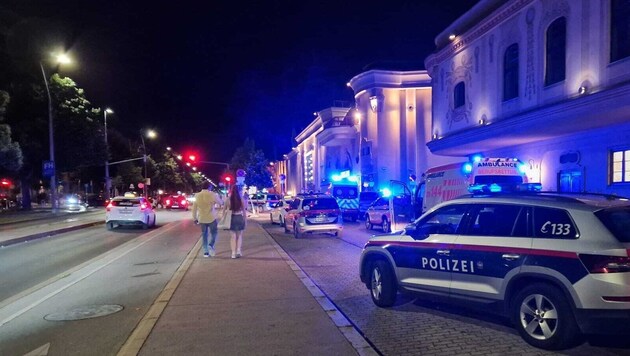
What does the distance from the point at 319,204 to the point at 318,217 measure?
551 millimetres

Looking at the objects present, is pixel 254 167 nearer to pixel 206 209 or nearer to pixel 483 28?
pixel 483 28

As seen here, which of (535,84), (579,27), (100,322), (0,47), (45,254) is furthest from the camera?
(0,47)

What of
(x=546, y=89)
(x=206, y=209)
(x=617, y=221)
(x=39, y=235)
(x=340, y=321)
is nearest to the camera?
(x=617, y=221)

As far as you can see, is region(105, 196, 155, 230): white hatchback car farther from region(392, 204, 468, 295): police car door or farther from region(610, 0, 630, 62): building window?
region(610, 0, 630, 62): building window

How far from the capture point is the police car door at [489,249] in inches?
212

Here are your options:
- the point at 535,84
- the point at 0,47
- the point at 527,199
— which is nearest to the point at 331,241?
the point at 535,84

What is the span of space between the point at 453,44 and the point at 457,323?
19828mm

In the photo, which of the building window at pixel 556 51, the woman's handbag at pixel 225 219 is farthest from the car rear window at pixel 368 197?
the building window at pixel 556 51

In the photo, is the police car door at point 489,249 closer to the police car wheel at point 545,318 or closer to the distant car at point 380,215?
the police car wheel at point 545,318

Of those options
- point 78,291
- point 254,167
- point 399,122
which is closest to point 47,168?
point 399,122

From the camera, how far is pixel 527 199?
18.2ft

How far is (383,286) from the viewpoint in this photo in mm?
6953

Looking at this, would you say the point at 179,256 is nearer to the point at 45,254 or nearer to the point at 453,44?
the point at 45,254

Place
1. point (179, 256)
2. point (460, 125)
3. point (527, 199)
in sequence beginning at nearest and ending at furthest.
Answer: point (527, 199)
point (179, 256)
point (460, 125)
